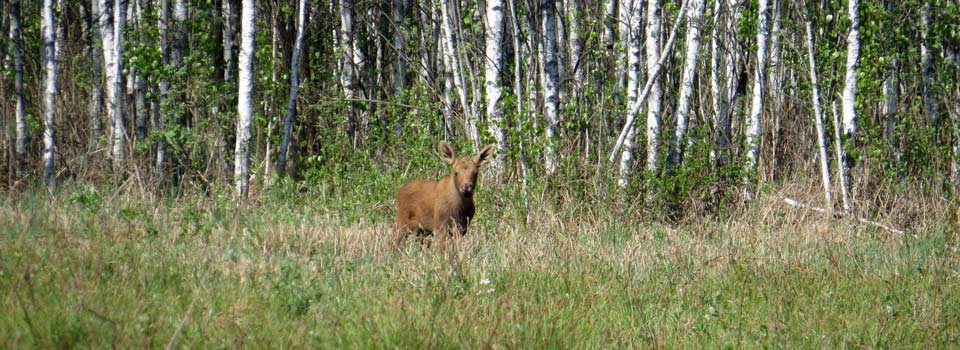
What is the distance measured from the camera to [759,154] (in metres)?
12.2

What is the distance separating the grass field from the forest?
27 millimetres

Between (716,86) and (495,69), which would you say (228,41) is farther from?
(716,86)

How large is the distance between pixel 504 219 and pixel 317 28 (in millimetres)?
6099

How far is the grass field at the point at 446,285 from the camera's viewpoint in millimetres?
5188

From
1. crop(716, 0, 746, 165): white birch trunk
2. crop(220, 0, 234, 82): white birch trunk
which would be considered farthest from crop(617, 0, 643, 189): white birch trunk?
crop(220, 0, 234, 82): white birch trunk

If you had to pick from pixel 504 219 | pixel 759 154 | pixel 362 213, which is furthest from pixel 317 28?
pixel 759 154

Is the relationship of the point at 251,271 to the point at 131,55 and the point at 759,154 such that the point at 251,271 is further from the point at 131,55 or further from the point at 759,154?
the point at 759,154

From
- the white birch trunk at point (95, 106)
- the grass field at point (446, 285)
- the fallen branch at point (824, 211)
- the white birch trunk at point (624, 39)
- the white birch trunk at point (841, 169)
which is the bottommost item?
the grass field at point (446, 285)

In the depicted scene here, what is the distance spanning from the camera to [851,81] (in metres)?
10.9

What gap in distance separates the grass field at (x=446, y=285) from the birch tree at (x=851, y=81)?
1706mm

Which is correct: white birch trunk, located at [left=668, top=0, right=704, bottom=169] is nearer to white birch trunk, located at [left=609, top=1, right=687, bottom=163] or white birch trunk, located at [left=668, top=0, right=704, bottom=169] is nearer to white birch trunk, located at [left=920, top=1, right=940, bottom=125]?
white birch trunk, located at [left=609, top=1, right=687, bottom=163]

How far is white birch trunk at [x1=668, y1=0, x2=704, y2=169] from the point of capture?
10.9 meters

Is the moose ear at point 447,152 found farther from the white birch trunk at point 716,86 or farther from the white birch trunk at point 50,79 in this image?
the white birch trunk at point 50,79

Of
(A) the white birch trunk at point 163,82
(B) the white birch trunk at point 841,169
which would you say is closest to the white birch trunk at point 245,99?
(A) the white birch trunk at point 163,82
